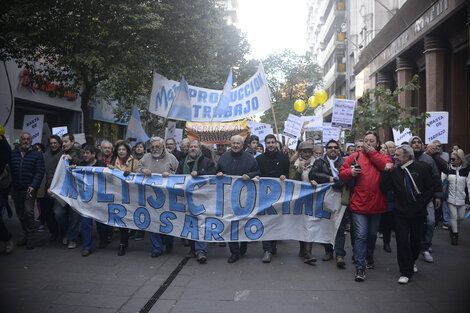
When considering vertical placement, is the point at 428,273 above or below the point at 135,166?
below

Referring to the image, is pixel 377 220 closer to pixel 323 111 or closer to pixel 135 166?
pixel 135 166

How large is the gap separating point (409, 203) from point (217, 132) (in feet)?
31.5

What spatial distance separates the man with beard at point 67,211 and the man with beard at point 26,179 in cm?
31

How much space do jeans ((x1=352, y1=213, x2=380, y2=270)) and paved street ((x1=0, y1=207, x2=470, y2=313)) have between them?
30cm

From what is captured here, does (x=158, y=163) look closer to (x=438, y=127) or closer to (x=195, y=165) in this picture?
(x=195, y=165)

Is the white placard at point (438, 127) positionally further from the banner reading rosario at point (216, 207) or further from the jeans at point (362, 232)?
the jeans at point (362, 232)

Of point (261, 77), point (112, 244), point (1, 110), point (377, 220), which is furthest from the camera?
point (1, 110)

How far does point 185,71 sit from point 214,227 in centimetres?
873

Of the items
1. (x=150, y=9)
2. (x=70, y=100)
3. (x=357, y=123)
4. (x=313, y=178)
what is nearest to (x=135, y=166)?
(x=313, y=178)

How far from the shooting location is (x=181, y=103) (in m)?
11.1

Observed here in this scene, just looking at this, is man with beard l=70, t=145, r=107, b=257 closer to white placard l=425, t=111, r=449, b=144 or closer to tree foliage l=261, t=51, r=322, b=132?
white placard l=425, t=111, r=449, b=144

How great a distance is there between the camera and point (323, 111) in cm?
4788

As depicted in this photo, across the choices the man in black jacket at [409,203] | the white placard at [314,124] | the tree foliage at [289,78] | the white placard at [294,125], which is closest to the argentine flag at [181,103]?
the white placard at [294,125]

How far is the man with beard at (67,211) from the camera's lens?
24.4 ft
